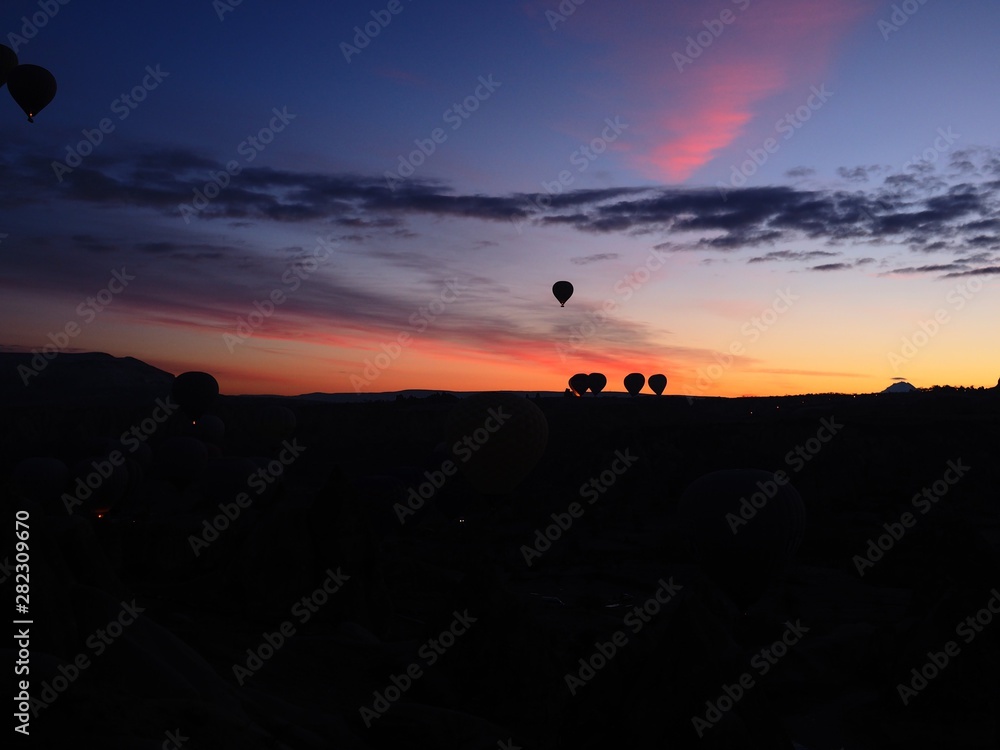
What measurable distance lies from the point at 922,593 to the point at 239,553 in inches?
681

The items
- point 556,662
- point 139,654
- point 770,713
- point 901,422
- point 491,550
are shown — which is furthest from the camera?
point 901,422

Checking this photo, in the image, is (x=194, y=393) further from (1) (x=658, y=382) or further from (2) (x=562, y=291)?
(1) (x=658, y=382)

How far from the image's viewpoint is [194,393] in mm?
58469

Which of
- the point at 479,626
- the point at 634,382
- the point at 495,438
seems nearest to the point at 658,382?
the point at 634,382

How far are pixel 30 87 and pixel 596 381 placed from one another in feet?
320

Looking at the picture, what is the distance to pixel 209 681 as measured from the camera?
11664 millimetres

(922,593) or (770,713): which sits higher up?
(922,593)

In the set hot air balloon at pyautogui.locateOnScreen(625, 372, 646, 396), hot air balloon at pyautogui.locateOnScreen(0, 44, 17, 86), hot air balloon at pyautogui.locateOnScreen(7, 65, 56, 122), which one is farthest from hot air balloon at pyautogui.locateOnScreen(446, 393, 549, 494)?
hot air balloon at pyautogui.locateOnScreen(625, 372, 646, 396)

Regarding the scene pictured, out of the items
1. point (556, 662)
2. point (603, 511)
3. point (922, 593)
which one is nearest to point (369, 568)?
point (556, 662)

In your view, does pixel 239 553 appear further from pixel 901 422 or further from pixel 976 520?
pixel 901 422

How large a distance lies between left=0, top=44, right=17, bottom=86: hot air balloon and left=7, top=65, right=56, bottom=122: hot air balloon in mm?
359

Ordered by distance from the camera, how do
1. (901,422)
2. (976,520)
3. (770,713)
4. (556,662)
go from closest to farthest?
(770,713) < (556,662) < (976,520) < (901,422)

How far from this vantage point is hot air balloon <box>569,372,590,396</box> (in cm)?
12119

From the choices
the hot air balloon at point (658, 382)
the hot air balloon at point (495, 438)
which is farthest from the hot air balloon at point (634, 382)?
the hot air balloon at point (495, 438)
